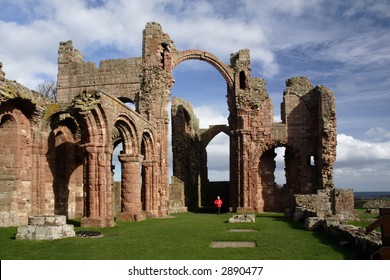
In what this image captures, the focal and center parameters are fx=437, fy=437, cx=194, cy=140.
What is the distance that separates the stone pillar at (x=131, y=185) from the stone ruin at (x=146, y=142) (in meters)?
0.04

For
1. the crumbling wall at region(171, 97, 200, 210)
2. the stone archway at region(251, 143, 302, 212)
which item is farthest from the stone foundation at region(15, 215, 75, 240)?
the crumbling wall at region(171, 97, 200, 210)

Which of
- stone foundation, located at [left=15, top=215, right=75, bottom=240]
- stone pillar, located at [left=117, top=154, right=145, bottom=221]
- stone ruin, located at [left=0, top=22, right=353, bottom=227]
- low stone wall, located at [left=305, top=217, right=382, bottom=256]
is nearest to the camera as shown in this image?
low stone wall, located at [left=305, top=217, right=382, bottom=256]

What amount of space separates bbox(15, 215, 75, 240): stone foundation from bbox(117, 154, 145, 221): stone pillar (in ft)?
22.8

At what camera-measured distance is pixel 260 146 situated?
27.5 metres

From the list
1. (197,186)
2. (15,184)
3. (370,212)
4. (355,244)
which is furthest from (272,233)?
(197,186)

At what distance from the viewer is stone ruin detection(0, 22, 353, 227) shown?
15609 mm

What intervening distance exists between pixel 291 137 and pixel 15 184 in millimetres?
17568

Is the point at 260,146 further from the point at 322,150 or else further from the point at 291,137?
the point at 322,150

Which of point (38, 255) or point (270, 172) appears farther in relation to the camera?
point (270, 172)

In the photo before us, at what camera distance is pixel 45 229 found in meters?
11.1

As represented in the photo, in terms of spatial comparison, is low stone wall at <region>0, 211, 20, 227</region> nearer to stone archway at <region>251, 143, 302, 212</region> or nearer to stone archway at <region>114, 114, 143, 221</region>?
stone archway at <region>114, 114, 143, 221</region>

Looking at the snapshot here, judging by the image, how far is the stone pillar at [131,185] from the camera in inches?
739

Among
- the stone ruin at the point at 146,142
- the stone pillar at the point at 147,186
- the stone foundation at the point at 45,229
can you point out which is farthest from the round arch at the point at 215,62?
the stone foundation at the point at 45,229

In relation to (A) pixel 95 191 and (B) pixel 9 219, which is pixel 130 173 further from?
(B) pixel 9 219
